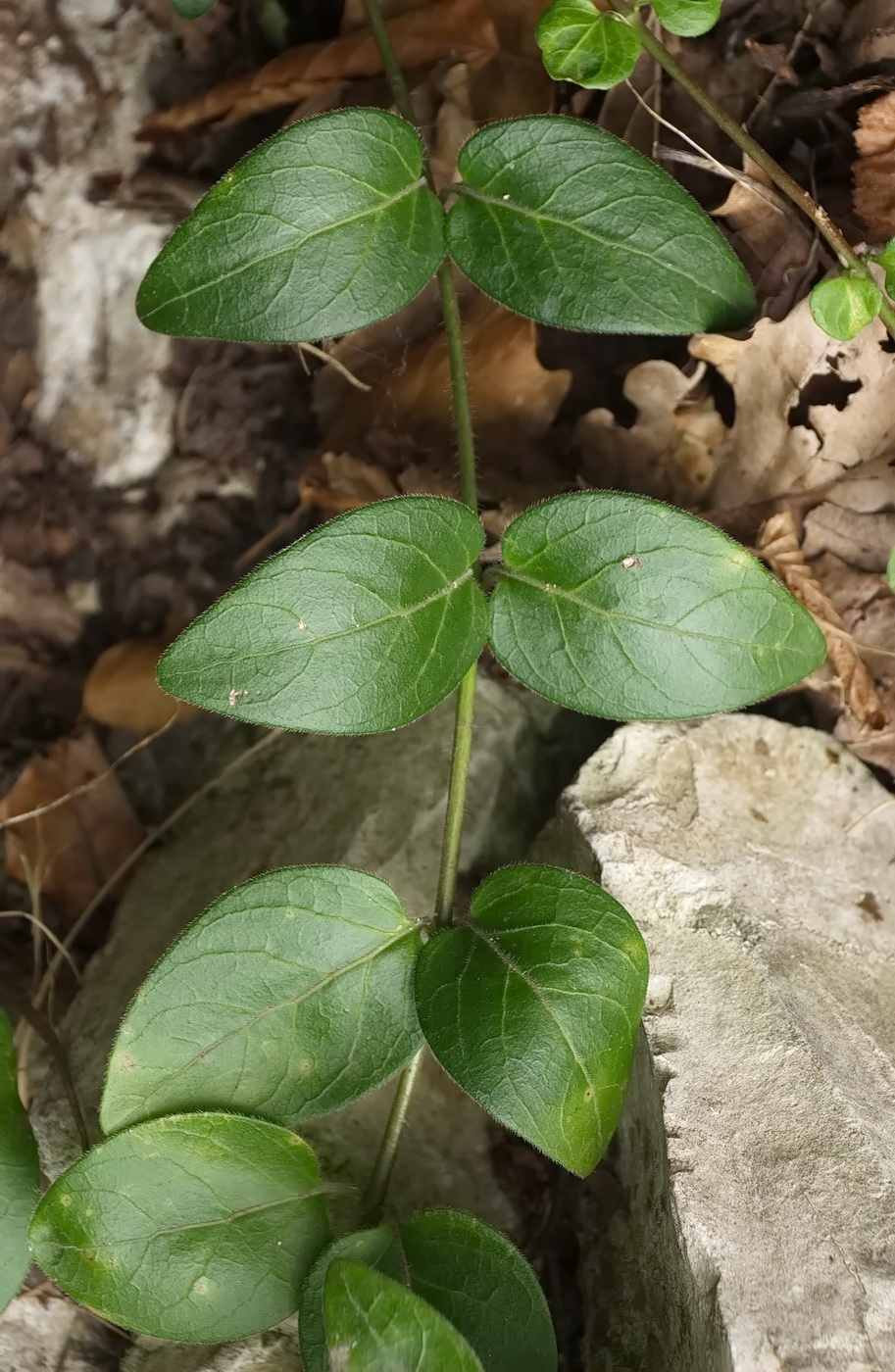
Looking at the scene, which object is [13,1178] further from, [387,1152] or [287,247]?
[287,247]

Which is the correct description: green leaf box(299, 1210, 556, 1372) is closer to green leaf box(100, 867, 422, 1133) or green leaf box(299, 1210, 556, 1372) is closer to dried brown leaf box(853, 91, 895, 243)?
green leaf box(100, 867, 422, 1133)

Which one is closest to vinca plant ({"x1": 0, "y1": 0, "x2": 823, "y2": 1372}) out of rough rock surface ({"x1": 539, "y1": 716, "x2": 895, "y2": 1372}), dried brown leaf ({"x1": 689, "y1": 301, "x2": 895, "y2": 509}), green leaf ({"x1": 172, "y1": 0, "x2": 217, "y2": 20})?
rough rock surface ({"x1": 539, "y1": 716, "x2": 895, "y2": 1372})

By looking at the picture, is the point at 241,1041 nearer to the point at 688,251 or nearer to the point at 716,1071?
the point at 716,1071

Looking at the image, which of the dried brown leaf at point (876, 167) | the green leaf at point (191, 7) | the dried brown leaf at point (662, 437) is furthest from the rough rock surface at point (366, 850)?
the green leaf at point (191, 7)

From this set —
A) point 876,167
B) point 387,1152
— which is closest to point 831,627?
point 876,167

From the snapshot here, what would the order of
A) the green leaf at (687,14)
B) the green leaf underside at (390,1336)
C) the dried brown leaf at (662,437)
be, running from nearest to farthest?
1. the green leaf underside at (390,1336)
2. the green leaf at (687,14)
3. the dried brown leaf at (662,437)

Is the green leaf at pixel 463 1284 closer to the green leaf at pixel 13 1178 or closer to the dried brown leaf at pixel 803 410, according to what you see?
the green leaf at pixel 13 1178
